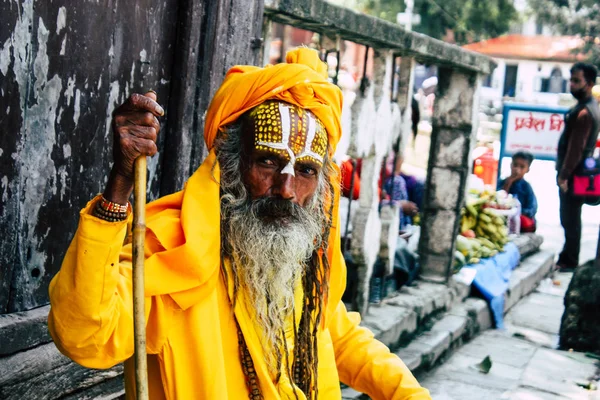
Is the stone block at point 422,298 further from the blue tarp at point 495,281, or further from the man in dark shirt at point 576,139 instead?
the man in dark shirt at point 576,139

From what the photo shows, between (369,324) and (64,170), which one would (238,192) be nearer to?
(64,170)

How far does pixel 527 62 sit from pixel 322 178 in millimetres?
58507

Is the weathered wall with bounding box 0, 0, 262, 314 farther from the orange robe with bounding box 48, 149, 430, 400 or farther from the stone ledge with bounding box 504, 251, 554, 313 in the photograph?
the stone ledge with bounding box 504, 251, 554, 313

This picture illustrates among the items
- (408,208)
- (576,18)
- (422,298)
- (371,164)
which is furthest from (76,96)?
(576,18)

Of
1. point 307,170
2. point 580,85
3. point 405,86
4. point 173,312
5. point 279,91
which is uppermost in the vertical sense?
point 580,85

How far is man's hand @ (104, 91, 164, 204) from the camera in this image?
5.71 ft

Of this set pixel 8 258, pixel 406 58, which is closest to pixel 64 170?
pixel 8 258

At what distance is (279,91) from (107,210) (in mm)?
743

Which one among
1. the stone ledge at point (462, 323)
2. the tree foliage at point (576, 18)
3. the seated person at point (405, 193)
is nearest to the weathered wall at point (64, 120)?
the stone ledge at point (462, 323)

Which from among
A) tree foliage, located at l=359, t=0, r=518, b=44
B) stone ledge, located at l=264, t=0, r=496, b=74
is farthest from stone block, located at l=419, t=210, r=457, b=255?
tree foliage, located at l=359, t=0, r=518, b=44

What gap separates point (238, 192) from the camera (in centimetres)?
235

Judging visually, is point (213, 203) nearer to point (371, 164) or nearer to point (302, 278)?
point (302, 278)

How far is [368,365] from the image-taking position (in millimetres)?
2496

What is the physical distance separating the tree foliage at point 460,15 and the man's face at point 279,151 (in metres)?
38.2
